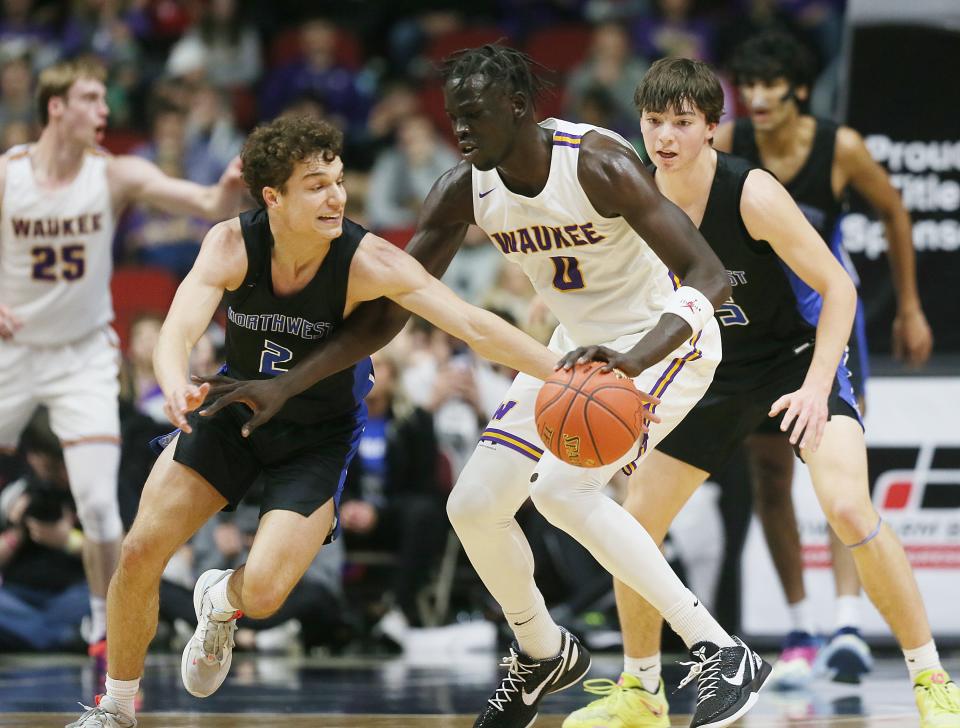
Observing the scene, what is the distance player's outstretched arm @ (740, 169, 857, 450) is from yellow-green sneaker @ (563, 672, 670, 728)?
111 centimetres

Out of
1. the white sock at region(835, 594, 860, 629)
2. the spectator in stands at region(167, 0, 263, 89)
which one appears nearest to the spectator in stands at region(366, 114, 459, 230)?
the spectator in stands at region(167, 0, 263, 89)

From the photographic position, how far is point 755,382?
559 cm

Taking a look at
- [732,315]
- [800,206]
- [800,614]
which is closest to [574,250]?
[732,315]

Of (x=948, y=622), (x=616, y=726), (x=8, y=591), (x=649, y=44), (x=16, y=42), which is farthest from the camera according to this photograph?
(x=16, y=42)

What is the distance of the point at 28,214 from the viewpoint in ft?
22.1

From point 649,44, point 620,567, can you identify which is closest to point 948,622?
point 620,567

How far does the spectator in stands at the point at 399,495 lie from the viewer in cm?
852

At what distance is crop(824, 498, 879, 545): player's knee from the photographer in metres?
4.93

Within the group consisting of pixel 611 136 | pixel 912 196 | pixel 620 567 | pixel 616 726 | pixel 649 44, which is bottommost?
pixel 616 726

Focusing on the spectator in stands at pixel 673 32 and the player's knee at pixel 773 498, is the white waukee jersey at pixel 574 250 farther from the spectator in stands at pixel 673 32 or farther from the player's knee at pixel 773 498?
the spectator in stands at pixel 673 32

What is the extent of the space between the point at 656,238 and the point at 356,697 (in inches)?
107

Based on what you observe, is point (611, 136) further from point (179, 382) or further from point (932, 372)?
point (932, 372)

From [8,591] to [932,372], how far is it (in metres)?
5.35

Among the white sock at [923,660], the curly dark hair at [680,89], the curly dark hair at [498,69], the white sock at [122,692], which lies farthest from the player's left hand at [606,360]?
the white sock at [122,692]
